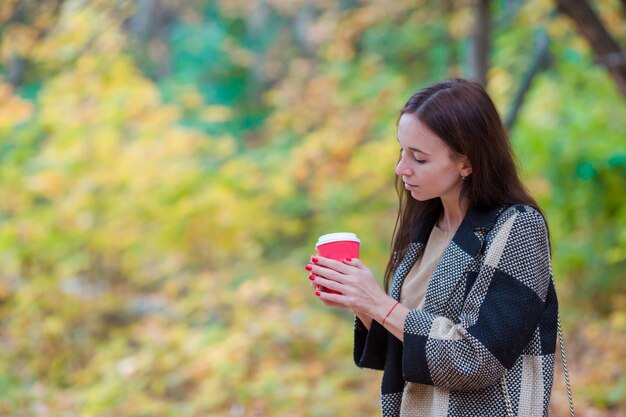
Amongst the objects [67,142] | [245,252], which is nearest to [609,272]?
[245,252]

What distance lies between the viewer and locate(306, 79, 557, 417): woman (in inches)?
50.3

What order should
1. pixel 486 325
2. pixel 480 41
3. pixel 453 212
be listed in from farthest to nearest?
pixel 480 41 < pixel 453 212 < pixel 486 325

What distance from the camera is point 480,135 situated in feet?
4.50

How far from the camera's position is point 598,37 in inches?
146

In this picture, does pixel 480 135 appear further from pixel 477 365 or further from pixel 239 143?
pixel 239 143

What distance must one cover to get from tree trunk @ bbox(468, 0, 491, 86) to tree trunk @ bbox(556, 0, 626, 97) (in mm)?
673

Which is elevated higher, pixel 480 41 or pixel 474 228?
pixel 480 41

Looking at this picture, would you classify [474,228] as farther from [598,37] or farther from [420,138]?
[598,37]

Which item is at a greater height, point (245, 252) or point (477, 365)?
point (245, 252)

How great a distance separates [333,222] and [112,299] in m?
2.14

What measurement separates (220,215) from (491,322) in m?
5.20

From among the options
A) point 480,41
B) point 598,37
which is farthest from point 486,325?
point 480,41

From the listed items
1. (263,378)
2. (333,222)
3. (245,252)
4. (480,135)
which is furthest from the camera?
(333,222)

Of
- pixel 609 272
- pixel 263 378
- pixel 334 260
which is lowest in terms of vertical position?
pixel 334 260
